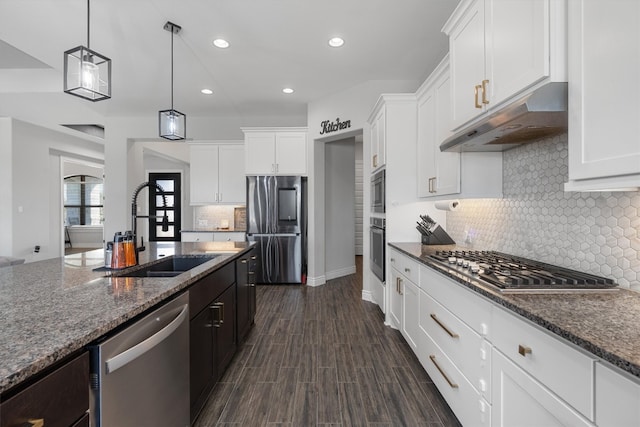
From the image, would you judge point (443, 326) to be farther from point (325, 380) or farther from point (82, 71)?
point (82, 71)

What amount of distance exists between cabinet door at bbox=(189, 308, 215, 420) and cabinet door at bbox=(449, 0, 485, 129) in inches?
78.4

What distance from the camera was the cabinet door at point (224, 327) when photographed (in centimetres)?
195

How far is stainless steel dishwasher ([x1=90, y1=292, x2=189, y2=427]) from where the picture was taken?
0.90 meters

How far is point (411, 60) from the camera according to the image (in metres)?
3.59

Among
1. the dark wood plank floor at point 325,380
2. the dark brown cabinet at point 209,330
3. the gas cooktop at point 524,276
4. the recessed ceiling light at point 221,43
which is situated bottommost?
the dark wood plank floor at point 325,380

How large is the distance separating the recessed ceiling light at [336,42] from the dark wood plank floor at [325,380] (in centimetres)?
303

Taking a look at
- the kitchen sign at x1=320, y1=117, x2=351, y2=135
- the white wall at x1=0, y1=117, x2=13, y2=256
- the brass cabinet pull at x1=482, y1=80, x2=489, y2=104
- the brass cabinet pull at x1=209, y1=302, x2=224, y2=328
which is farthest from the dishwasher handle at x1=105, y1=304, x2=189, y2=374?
the white wall at x1=0, y1=117, x2=13, y2=256

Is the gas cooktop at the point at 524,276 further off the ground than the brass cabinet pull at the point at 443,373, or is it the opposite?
the gas cooktop at the point at 524,276

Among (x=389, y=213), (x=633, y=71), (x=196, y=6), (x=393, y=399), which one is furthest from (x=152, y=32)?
(x=393, y=399)

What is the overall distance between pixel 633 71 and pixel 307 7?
247cm

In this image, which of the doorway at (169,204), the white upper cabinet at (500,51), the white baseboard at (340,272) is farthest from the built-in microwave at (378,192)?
the doorway at (169,204)

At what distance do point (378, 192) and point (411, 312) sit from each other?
1.51 meters

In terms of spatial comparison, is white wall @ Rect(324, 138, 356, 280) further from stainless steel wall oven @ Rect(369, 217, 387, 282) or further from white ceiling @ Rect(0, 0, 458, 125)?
stainless steel wall oven @ Rect(369, 217, 387, 282)

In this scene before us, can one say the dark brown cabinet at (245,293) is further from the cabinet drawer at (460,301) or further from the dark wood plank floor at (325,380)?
the cabinet drawer at (460,301)
